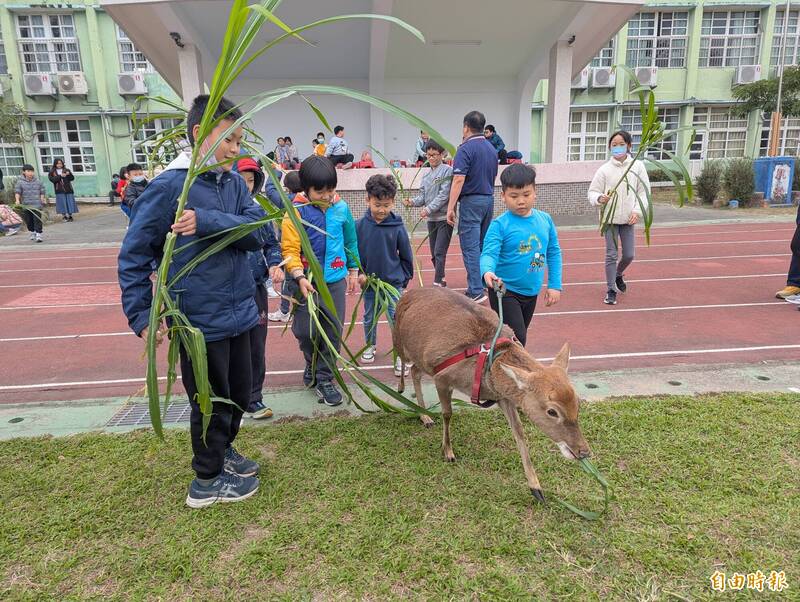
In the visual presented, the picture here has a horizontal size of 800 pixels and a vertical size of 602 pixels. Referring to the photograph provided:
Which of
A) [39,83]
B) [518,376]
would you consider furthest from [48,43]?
[518,376]

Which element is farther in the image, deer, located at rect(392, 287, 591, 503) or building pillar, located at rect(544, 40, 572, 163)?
building pillar, located at rect(544, 40, 572, 163)

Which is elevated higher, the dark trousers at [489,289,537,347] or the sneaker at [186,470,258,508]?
the dark trousers at [489,289,537,347]

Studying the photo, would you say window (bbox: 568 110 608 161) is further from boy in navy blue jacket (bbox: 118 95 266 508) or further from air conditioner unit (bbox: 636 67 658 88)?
boy in navy blue jacket (bbox: 118 95 266 508)

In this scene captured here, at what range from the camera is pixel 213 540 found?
2.77 m

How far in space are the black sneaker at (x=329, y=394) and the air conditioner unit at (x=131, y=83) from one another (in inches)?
1037

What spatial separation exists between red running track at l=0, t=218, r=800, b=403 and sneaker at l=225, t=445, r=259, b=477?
1.38 metres

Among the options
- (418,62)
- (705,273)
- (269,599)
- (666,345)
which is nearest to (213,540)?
(269,599)

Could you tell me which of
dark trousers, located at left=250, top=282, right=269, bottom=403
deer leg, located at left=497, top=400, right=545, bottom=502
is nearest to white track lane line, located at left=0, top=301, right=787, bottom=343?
dark trousers, located at left=250, top=282, right=269, bottom=403

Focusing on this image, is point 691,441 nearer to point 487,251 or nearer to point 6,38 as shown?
point 487,251

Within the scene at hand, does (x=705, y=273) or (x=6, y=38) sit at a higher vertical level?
(x=6, y=38)

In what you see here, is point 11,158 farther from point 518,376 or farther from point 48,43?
point 518,376

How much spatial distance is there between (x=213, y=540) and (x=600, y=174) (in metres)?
6.07

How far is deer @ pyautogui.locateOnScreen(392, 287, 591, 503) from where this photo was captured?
103 inches

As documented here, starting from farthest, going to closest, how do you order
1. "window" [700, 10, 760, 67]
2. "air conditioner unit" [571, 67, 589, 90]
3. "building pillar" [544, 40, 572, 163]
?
"window" [700, 10, 760, 67]
"air conditioner unit" [571, 67, 589, 90]
"building pillar" [544, 40, 572, 163]
